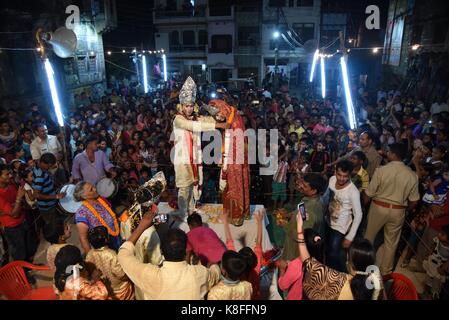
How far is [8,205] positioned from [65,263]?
2564 mm

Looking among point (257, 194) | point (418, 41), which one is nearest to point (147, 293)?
point (257, 194)

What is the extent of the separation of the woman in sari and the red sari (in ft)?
6.33

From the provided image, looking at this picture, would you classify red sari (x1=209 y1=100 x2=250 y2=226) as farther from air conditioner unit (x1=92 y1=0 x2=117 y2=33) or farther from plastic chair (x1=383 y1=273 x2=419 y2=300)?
air conditioner unit (x1=92 y1=0 x2=117 y2=33)

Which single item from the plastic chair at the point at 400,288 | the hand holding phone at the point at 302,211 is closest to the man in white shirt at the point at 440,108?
the plastic chair at the point at 400,288

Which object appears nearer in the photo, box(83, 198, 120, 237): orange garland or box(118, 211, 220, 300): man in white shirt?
box(118, 211, 220, 300): man in white shirt

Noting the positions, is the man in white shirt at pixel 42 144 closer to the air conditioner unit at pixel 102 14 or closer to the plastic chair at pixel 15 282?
the plastic chair at pixel 15 282

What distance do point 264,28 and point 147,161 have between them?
23.7 m

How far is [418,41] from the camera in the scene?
15.6 m

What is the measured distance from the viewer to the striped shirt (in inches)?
213

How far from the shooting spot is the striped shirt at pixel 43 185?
17.7 feet

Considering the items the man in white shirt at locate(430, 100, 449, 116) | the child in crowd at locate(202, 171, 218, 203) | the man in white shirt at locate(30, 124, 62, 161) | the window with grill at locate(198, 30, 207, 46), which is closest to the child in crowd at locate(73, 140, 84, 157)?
the man in white shirt at locate(30, 124, 62, 161)

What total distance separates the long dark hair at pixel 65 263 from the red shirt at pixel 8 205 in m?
2.44

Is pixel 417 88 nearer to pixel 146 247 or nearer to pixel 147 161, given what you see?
pixel 147 161

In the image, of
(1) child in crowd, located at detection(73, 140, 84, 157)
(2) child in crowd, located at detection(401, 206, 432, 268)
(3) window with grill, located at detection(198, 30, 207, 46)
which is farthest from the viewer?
(3) window with grill, located at detection(198, 30, 207, 46)
